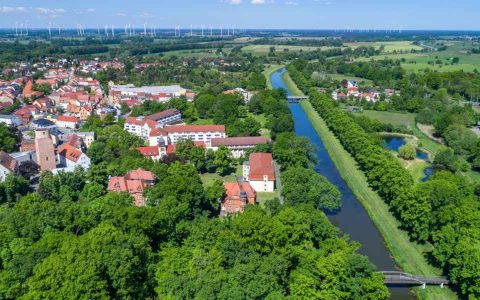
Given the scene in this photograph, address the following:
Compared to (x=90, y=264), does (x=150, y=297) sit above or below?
below

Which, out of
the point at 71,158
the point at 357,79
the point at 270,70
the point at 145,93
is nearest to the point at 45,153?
the point at 71,158

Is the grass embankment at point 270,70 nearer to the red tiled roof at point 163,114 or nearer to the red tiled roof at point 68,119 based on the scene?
the red tiled roof at point 163,114

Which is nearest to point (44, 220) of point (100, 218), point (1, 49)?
point (100, 218)

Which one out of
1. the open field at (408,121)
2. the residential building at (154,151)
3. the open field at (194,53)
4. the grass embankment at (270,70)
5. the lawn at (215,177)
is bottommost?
the lawn at (215,177)

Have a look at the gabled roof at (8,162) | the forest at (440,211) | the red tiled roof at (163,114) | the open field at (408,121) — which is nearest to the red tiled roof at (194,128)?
the red tiled roof at (163,114)

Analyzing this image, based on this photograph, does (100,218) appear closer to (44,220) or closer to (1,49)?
(44,220)

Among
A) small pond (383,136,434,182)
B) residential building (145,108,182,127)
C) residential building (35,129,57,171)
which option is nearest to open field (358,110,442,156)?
small pond (383,136,434,182)
